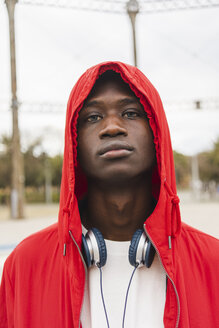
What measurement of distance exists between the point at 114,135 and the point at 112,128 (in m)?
0.03

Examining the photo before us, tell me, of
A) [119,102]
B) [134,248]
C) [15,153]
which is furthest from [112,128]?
[15,153]

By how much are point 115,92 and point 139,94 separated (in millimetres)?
111

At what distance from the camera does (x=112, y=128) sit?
4.50 ft

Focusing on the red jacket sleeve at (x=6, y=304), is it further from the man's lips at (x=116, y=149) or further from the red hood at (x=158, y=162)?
the man's lips at (x=116, y=149)

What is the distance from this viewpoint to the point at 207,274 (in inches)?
54.7

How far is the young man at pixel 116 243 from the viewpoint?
134cm

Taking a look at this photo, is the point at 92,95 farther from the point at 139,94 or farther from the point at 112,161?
the point at 112,161

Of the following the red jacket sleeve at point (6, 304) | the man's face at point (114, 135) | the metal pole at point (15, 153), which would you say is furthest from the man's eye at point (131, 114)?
the metal pole at point (15, 153)

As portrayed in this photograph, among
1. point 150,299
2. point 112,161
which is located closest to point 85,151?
point 112,161

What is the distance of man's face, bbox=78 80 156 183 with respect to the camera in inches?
54.3

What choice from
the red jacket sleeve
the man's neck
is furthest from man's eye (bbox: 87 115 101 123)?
the red jacket sleeve

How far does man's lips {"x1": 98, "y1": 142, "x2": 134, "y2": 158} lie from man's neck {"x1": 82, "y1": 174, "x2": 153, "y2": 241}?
0.53 ft

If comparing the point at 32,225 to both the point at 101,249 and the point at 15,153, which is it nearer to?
the point at 15,153

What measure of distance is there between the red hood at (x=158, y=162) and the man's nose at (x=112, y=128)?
158 mm
